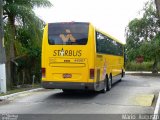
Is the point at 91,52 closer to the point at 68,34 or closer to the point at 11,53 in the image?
the point at 68,34

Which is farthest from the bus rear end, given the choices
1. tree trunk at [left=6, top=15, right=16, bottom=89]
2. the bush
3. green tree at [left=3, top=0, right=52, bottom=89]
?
the bush

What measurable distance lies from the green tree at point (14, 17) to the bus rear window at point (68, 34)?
23.6 ft

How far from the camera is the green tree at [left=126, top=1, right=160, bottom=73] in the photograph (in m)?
43.1

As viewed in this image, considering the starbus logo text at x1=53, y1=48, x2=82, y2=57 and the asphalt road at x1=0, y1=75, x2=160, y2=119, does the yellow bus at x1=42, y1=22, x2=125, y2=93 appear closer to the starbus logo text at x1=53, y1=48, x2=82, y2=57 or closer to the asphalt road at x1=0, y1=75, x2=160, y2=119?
the starbus logo text at x1=53, y1=48, x2=82, y2=57

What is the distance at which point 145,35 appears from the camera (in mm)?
45250

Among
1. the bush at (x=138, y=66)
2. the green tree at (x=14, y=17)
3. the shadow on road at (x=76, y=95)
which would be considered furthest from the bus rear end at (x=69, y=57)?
the bush at (x=138, y=66)

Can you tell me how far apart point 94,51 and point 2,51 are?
5153mm

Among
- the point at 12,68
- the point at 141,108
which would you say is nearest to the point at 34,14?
the point at 12,68

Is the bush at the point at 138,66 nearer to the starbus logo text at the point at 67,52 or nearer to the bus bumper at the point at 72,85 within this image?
the starbus logo text at the point at 67,52

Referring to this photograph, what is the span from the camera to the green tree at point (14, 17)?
80.9 feet

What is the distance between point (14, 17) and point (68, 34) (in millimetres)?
8648

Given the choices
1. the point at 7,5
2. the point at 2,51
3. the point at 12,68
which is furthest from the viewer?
the point at 12,68

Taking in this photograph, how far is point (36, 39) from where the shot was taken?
2662 centimetres

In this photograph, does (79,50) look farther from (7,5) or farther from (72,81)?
(7,5)
